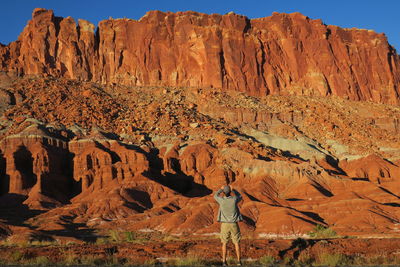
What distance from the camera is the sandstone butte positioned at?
223 feet

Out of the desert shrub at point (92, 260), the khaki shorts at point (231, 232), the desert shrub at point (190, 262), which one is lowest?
the desert shrub at point (190, 262)

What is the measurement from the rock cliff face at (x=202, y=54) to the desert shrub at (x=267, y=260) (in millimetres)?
113726

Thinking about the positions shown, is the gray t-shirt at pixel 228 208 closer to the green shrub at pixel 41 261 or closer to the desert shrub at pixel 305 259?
the desert shrub at pixel 305 259

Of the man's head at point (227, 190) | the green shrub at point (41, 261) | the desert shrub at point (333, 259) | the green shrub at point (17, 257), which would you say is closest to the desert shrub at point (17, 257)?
the green shrub at point (17, 257)

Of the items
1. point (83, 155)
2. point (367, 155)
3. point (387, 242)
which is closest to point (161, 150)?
point (83, 155)

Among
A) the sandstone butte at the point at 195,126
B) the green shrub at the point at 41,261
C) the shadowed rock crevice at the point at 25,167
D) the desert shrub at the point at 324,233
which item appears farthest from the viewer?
the shadowed rock crevice at the point at 25,167

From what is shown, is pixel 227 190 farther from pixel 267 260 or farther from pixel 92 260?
pixel 92 260

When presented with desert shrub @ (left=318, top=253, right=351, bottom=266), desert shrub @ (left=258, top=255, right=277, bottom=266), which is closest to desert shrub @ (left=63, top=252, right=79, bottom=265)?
desert shrub @ (left=258, top=255, right=277, bottom=266)

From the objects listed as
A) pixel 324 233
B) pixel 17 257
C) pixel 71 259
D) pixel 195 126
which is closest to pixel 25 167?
pixel 195 126

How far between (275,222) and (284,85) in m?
83.2

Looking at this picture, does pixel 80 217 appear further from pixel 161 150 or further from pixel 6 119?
pixel 6 119

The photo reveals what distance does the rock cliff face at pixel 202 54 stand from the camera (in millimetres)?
130375

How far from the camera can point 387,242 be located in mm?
18969

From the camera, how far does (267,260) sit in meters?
15.3
